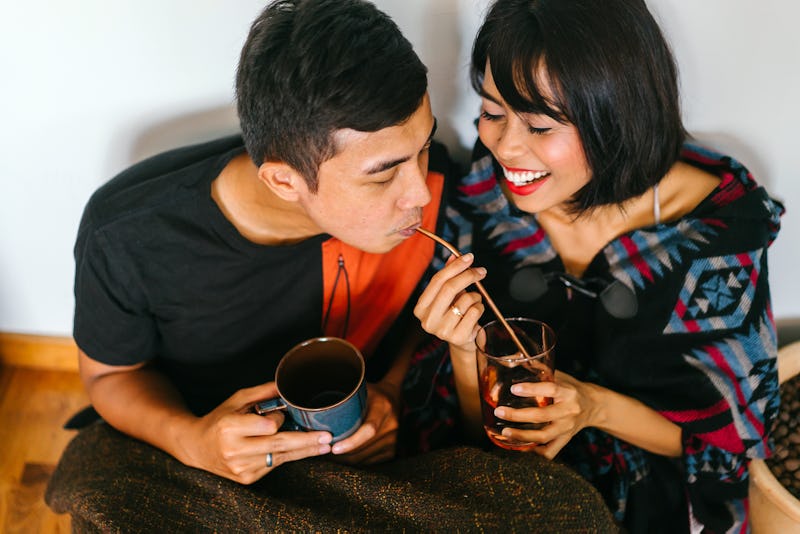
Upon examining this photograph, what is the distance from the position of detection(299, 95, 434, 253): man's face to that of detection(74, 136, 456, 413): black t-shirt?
6.0 inches

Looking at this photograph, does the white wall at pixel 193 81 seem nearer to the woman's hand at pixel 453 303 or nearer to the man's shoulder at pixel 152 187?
the man's shoulder at pixel 152 187

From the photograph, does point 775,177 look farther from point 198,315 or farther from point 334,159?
point 198,315

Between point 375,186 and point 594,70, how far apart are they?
1.19 feet

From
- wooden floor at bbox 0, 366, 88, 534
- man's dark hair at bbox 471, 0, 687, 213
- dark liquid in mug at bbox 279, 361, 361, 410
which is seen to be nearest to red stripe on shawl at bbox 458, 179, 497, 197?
man's dark hair at bbox 471, 0, 687, 213

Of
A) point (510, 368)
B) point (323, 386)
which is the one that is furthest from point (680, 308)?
point (323, 386)

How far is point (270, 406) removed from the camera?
1.07m

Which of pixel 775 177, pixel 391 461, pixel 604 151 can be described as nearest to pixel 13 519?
pixel 391 461

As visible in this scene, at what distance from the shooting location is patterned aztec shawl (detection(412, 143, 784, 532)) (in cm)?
121

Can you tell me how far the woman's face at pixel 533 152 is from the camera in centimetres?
111

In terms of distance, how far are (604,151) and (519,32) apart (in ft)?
0.75

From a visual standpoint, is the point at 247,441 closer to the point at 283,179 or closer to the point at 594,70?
the point at 283,179

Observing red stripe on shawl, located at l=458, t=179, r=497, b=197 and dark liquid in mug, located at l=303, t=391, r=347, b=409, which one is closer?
dark liquid in mug, located at l=303, t=391, r=347, b=409

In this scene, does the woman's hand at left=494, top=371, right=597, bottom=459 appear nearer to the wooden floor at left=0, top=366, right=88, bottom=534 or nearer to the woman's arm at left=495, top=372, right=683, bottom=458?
the woman's arm at left=495, top=372, right=683, bottom=458

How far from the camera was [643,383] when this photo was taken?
1257 millimetres
